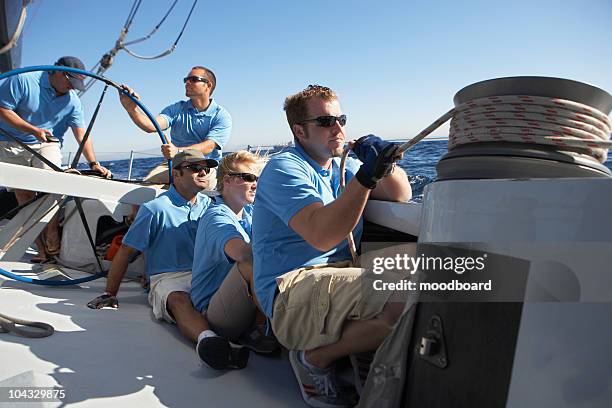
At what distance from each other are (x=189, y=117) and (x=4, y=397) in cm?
272

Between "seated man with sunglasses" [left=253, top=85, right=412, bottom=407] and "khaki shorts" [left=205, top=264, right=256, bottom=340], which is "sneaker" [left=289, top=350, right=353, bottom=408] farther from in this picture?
"khaki shorts" [left=205, top=264, right=256, bottom=340]

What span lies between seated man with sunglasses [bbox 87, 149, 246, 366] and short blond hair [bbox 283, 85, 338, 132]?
955 millimetres

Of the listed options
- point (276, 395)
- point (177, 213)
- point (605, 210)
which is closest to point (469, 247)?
point (605, 210)

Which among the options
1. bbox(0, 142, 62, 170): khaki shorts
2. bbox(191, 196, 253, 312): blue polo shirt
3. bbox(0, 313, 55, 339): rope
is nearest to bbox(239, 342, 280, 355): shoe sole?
bbox(191, 196, 253, 312): blue polo shirt

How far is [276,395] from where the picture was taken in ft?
5.09

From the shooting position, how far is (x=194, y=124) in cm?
383

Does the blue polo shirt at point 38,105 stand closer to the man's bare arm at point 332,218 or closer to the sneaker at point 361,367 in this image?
the man's bare arm at point 332,218

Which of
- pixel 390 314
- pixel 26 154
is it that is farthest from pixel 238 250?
pixel 26 154

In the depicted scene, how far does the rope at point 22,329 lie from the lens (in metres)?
1.85

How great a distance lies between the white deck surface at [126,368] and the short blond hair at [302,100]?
863 mm

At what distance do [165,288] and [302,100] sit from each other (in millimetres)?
1123

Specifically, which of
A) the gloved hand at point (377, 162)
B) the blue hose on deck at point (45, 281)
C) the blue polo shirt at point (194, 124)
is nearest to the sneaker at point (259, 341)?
the gloved hand at point (377, 162)

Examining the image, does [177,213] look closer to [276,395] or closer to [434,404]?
[276,395]

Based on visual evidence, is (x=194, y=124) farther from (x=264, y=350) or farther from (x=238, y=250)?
(x=264, y=350)
